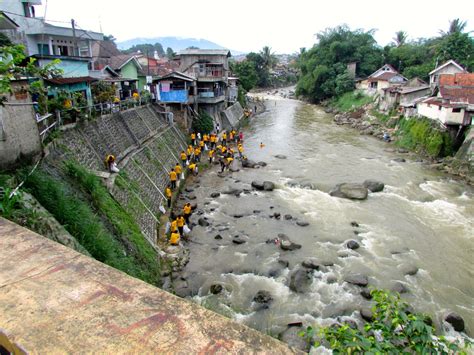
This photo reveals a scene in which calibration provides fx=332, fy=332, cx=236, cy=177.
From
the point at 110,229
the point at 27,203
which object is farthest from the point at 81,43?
the point at 27,203

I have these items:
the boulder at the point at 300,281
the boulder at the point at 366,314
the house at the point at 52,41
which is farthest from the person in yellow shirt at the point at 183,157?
the boulder at the point at 366,314

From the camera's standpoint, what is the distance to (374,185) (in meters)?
22.1

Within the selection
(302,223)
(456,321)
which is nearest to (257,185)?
(302,223)

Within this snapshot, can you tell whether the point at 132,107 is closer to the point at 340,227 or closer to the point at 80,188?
the point at 80,188

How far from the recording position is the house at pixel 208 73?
3372 cm

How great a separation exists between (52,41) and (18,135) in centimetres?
1796

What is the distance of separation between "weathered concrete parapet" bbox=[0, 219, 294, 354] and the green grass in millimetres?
52207

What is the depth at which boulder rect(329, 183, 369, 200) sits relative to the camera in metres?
20.7

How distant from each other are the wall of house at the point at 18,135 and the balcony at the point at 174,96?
18.2 meters

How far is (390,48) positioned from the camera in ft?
204

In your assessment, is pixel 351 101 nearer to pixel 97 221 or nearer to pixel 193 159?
pixel 193 159

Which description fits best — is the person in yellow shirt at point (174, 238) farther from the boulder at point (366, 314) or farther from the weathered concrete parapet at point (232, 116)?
the weathered concrete parapet at point (232, 116)

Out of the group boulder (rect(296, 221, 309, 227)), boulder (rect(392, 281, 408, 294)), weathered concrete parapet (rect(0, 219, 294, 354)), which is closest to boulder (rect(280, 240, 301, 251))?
boulder (rect(296, 221, 309, 227))

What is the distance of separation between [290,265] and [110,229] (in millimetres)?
7422
